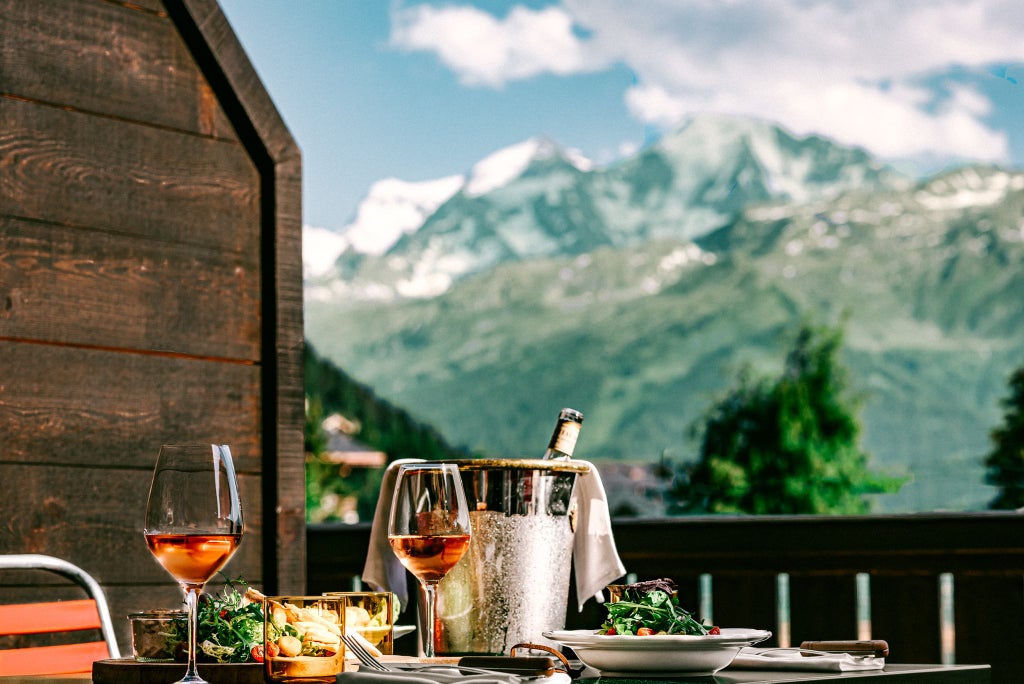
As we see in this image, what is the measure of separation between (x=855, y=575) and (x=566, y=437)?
3.81ft

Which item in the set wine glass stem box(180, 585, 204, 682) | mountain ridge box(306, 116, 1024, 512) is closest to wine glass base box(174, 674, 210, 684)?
wine glass stem box(180, 585, 204, 682)

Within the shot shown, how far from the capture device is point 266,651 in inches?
36.2

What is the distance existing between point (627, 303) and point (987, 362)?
45.3 feet

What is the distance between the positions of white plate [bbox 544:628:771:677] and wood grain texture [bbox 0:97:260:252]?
1.30 meters

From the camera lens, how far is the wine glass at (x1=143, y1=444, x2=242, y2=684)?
3.06 feet

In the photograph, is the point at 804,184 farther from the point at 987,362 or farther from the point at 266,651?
the point at 266,651

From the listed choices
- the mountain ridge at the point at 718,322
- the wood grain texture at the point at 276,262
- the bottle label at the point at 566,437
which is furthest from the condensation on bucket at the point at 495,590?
the mountain ridge at the point at 718,322

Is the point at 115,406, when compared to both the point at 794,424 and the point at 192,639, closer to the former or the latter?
the point at 192,639

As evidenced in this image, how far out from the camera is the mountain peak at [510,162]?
59281mm

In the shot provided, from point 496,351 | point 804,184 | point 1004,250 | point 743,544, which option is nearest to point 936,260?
point 1004,250

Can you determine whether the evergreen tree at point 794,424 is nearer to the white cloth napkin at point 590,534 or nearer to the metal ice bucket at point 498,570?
the white cloth napkin at point 590,534

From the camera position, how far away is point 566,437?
131 cm

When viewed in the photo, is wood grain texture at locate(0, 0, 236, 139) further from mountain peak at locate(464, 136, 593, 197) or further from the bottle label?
mountain peak at locate(464, 136, 593, 197)

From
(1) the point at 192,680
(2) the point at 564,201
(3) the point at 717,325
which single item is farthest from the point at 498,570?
(2) the point at 564,201
